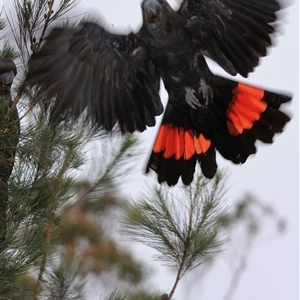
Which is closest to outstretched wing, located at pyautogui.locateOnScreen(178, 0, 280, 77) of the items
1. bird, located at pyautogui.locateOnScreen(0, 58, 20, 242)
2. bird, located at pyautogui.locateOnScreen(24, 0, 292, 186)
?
bird, located at pyautogui.locateOnScreen(24, 0, 292, 186)

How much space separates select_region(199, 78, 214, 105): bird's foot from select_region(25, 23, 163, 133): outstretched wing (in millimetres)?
138

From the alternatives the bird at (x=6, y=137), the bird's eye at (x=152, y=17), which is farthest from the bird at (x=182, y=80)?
the bird at (x=6, y=137)

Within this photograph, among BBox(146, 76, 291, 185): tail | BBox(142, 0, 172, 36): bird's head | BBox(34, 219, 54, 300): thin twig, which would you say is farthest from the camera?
BBox(146, 76, 291, 185): tail

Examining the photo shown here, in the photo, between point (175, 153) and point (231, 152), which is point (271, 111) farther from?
point (175, 153)

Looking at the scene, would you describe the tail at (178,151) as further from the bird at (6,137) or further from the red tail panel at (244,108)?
A: the bird at (6,137)

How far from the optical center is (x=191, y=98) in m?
2.31

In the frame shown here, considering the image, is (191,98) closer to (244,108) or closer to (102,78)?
(244,108)

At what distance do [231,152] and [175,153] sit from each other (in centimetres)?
19

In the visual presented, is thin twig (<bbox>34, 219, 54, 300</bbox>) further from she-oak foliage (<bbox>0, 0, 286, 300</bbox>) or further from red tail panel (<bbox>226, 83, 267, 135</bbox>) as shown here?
red tail panel (<bbox>226, 83, 267, 135</bbox>)

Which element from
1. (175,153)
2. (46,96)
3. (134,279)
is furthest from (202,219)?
(134,279)

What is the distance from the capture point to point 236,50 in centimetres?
223

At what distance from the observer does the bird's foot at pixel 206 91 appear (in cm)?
231

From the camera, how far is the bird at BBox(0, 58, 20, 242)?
6.04ft

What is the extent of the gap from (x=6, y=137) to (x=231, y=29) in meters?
0.78
